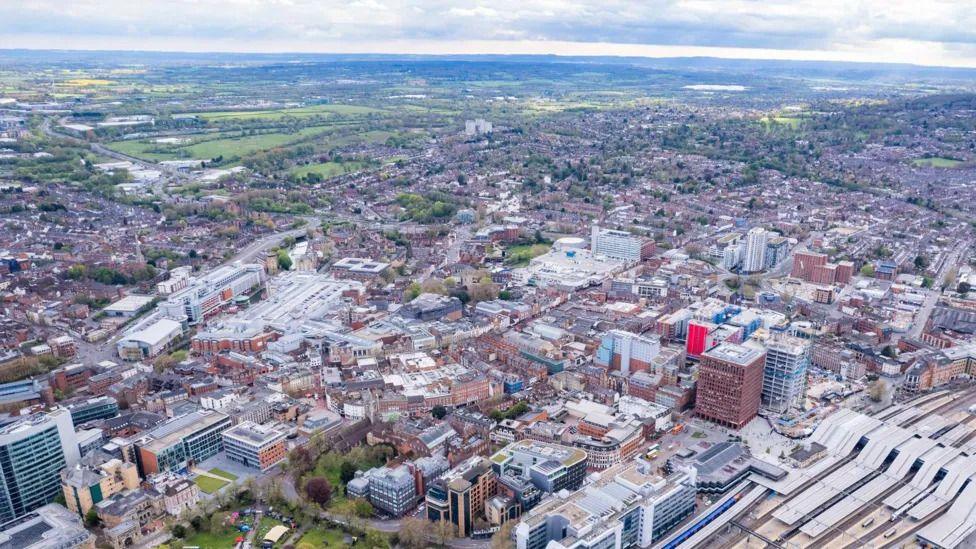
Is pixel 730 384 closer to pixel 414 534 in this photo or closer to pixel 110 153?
pixel 414 534

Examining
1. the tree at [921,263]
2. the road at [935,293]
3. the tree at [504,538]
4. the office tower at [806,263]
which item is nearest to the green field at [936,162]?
the road at [935,293]

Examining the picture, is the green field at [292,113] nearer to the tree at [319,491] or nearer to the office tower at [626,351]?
the office tower at [626,351]

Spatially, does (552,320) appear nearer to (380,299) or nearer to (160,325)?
(380,299)

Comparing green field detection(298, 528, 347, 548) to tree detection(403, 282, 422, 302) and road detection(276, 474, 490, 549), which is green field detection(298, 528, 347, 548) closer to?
road detection(276, 474, 490, 549)

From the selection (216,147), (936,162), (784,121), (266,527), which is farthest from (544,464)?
(784,121)

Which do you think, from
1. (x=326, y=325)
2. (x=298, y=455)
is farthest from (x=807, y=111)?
(x=298, y=455)

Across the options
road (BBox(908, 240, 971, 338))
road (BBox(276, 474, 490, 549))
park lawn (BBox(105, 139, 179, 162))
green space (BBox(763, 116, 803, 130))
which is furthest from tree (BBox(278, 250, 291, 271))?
green space (BBox(763, 116, 803, 130))
